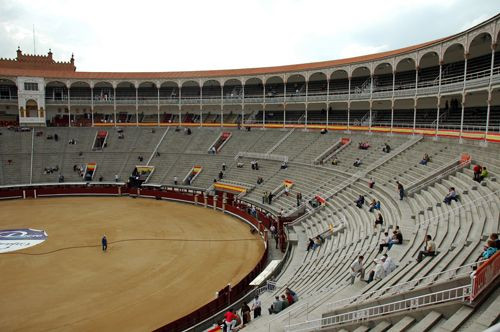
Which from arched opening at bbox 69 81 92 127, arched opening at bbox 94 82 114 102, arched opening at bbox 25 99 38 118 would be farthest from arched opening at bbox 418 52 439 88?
arched opening at bbox 25 99 38 118

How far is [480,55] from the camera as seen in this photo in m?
29.6

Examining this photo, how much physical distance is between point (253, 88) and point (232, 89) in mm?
3217

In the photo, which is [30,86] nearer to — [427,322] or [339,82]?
[339,82]

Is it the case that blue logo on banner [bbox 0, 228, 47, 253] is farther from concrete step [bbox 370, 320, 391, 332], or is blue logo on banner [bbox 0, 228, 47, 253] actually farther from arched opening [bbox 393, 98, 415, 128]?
arched opening [bbox 393, 98, 415, 128]

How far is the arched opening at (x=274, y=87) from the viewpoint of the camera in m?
49.0

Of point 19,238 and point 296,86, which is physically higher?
point 296,86

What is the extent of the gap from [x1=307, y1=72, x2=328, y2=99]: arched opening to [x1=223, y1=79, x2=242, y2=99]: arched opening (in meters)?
9.98

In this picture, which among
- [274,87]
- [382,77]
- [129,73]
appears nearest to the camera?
[382,77]

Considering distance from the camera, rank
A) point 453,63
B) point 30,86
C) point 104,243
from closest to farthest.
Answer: point 104,243, point 453,63, point 30,86

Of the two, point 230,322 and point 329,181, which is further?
point 329,181

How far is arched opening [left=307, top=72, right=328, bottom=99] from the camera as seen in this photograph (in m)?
46.1

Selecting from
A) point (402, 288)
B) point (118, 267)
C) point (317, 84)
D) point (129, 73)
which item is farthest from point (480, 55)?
point (129, 73)

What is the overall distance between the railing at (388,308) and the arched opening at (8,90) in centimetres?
5555

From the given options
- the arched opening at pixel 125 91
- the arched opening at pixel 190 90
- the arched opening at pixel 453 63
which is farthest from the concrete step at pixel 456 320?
the arched opening at pixel 125 91
